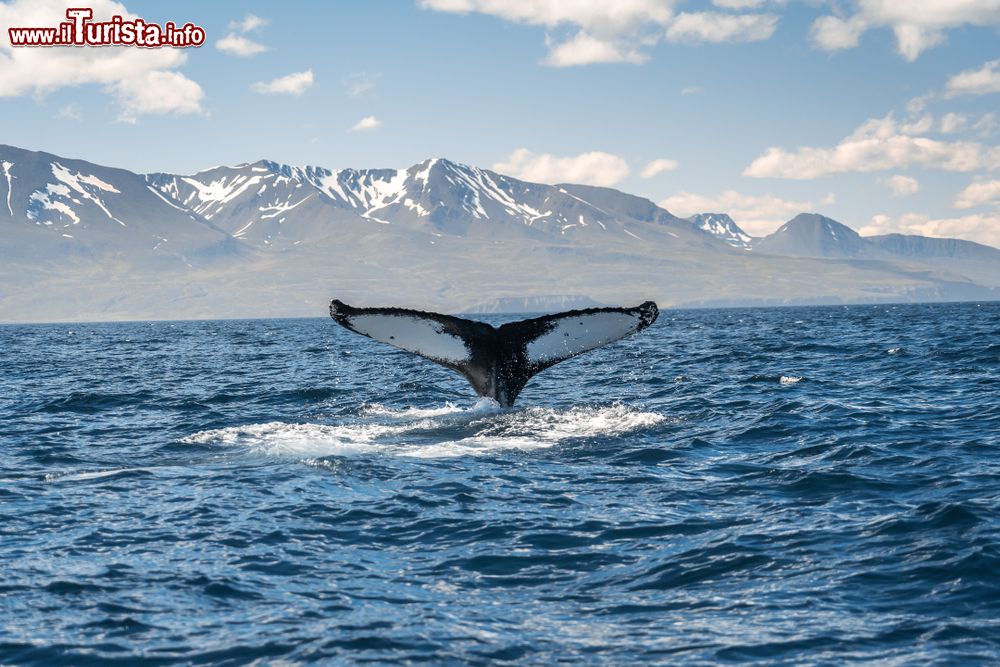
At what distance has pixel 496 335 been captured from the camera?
536 inches

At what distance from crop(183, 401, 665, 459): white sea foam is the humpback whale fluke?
85 cm

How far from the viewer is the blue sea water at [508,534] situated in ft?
21.3

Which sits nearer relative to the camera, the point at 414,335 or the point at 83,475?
the point at 83,475

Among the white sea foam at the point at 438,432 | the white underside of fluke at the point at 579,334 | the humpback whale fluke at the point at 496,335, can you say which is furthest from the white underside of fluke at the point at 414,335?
the white sea foam at the point at 438,432

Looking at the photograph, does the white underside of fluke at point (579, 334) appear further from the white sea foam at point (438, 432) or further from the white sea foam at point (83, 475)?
the white sea foam at point (83, 475)

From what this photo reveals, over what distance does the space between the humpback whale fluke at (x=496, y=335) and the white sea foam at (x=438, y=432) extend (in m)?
0.85

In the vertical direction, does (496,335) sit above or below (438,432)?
above

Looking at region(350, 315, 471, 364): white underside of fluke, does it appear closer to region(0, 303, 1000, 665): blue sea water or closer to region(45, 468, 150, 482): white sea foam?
region(0, 303, 1000, 665): blue sea water

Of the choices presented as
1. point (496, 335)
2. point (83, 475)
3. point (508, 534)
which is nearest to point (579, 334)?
point (496, 335)

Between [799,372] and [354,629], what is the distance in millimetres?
20676

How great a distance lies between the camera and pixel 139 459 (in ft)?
42.9

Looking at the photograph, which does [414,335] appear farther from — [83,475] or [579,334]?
[83,475]

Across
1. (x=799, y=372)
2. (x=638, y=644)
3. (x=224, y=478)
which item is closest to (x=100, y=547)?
(x=224, y=478)

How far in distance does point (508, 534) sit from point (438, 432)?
567 cm
